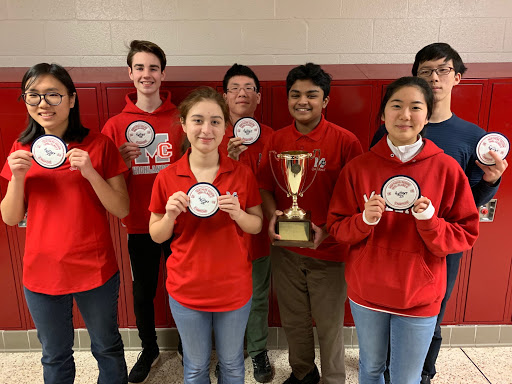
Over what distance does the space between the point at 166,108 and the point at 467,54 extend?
2.38 meters

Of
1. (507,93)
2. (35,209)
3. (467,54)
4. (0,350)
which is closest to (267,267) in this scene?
(35,209)

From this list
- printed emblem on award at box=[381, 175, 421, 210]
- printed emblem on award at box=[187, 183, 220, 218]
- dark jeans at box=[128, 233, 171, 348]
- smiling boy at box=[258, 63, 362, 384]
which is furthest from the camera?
dark jeans at box=[128, 233, 171, 348]

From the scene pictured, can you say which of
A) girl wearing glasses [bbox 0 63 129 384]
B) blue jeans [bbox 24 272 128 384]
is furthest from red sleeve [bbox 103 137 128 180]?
blue jeans [bbox 24 272 128 384]

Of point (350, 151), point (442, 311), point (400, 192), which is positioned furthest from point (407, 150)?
point (442, 311)

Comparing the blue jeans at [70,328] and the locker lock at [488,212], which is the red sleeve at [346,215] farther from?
the locker lock at [488,212]

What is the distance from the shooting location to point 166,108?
222cm

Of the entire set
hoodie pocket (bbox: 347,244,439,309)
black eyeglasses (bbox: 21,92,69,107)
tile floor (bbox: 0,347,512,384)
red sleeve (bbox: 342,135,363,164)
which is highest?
black eyeglasses (bbox: 21,92,69,107)

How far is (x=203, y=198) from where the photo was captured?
158 cm

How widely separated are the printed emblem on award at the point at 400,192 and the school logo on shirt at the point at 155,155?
1233mm

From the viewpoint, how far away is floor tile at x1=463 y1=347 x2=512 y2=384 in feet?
8.00

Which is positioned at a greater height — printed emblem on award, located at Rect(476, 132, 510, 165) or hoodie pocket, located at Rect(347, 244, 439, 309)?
printed emblem on award, located at Rect(476, 132, 510, 165)

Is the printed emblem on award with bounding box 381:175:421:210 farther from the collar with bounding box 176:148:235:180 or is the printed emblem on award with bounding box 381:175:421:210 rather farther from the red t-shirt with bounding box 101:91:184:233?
the red t-shirt with bounding box 101:91:184:233

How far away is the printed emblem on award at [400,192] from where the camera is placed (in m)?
1.47

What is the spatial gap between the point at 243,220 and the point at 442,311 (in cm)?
Result: 124
